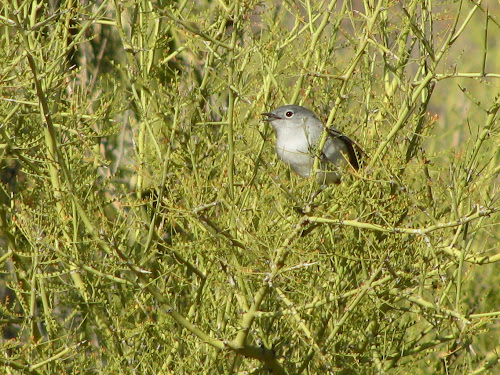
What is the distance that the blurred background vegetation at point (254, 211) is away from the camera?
387 cm

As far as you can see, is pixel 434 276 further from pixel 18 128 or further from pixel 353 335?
pixel 18 128

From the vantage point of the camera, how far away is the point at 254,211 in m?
4.10

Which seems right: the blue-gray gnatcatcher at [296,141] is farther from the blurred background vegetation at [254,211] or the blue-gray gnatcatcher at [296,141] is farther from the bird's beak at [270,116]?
the blurred background vegetation at [254,211]

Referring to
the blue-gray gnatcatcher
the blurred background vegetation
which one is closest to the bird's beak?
the blue-gray gnatcatcher

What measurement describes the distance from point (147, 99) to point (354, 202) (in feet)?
6.45

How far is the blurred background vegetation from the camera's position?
3.87 meters

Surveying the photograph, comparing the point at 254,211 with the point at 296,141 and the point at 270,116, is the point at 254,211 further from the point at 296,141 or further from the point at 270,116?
the point at 296,141

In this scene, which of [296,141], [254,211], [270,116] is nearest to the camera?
[254,211]

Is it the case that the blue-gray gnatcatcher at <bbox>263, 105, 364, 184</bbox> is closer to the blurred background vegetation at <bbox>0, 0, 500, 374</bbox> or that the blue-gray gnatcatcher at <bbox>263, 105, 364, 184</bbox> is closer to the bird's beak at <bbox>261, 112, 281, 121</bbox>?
the bird's beak at <bbox>261, 112, 281, 121</bbox>

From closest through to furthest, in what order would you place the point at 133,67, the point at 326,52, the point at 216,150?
the point at 326,52
the point at 133,67
the point at 216,150

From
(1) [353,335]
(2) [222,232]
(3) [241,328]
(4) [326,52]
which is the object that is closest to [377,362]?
(1) [353,335]

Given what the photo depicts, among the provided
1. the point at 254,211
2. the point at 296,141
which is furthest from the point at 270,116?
the point at 254,211

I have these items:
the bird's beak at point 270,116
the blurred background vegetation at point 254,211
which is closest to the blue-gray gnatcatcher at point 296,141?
the bird's beak at point 270,116

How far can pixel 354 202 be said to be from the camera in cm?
416
